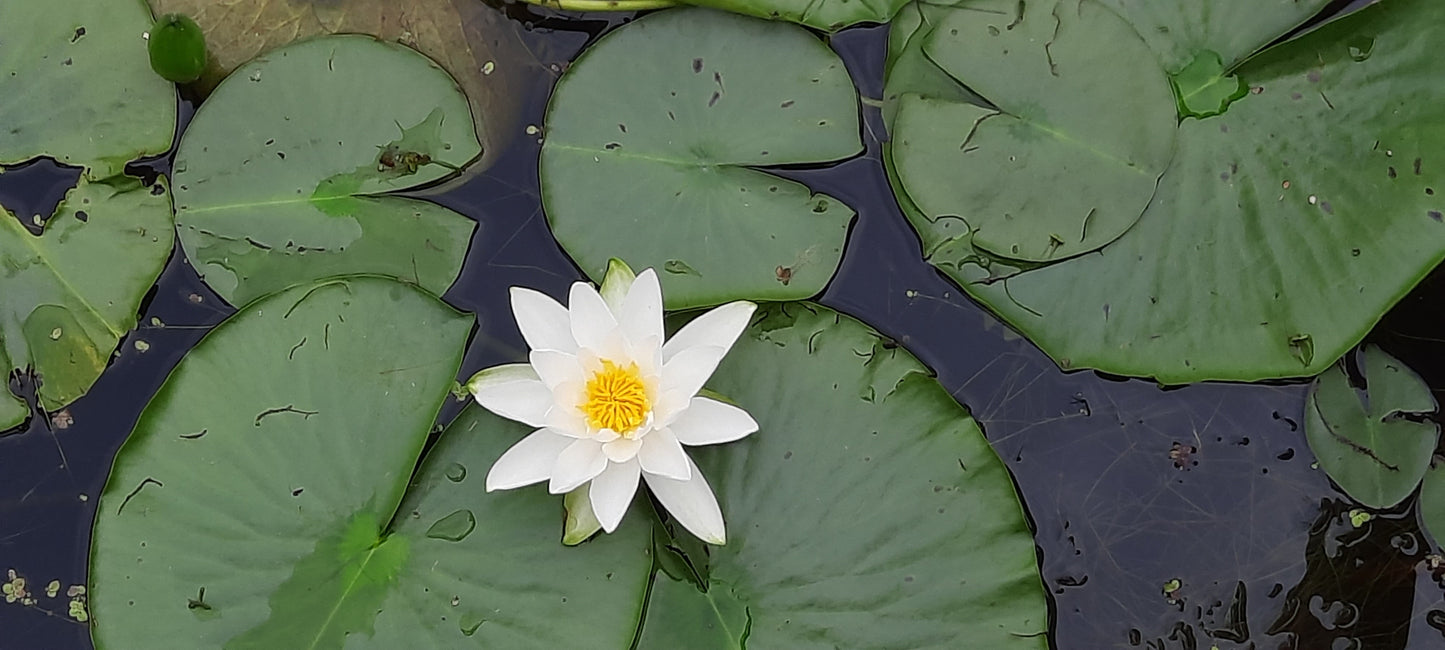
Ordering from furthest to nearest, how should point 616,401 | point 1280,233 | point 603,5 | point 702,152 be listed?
point 603,5
point 702,152
point 1280,233
point 616,401

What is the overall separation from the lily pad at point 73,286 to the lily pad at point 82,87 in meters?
0.14

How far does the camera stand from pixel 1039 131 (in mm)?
2275

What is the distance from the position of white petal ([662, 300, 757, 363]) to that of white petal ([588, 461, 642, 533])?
9.8 inches

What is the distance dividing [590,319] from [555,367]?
131mm

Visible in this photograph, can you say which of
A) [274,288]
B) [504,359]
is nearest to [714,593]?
[504,359]

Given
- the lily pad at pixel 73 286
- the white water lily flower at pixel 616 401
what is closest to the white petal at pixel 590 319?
the white water lily flower at pixel 616 401

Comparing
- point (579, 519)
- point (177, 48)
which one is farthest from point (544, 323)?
point (177, 48)

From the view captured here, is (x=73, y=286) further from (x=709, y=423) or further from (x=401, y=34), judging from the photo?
(x=709, y=423)

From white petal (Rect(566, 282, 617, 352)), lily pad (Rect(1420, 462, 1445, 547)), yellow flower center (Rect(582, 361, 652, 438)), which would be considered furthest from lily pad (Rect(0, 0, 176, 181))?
lily pad (Rect(1420, 462, 1445, 547))

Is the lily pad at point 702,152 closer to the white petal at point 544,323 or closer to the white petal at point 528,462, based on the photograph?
the white petal at point 544,323

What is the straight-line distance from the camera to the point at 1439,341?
247 cm

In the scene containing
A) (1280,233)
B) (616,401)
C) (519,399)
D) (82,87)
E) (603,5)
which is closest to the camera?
(616,401)

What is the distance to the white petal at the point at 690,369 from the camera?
1.94 m

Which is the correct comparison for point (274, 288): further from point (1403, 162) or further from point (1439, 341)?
point (1439, 341)
